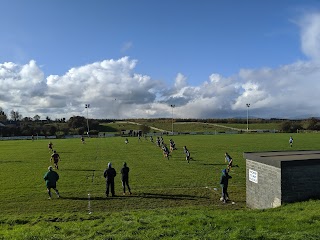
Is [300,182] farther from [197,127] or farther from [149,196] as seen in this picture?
[197,127]

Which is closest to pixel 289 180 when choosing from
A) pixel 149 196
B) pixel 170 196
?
pixel 170 196

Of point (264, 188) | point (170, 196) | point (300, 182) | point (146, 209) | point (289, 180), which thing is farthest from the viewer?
point (170, 196)

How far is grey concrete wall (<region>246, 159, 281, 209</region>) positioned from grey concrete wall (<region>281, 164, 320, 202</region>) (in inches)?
9.3

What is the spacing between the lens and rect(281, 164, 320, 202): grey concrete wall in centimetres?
1249

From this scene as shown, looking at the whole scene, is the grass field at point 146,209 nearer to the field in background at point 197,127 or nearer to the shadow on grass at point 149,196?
the shadow on grass at point 149,196

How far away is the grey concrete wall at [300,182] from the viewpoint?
12492mm

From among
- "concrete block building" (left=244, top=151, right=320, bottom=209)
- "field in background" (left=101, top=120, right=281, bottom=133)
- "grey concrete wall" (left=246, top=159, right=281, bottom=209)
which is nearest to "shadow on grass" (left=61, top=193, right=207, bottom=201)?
"grey concrete wall" (left=246, top=159, right=281, bottom=209)

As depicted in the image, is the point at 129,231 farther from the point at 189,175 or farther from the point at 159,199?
the point at 189,175

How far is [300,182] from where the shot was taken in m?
12.7

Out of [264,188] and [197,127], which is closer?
[264,188]

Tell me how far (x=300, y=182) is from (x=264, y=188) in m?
1.41

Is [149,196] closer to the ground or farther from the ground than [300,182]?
closer to the ground

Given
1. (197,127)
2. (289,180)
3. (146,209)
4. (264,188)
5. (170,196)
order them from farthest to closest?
(197,127)
(170,196)
(146,209)
(264,188)
(289,180)

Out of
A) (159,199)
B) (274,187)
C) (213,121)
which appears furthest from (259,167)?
(213,121)
